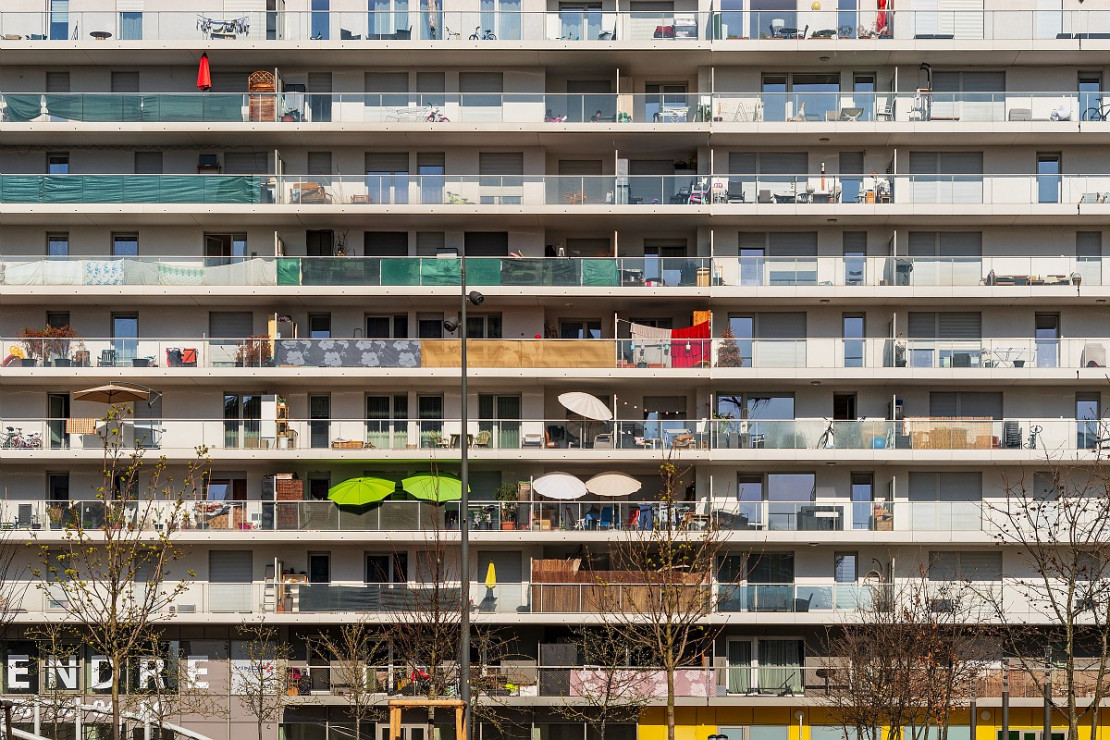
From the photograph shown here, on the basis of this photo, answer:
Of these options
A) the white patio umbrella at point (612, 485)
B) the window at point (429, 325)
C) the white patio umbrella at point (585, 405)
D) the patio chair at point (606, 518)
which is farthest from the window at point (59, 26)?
the patio chair at point (606, 518)

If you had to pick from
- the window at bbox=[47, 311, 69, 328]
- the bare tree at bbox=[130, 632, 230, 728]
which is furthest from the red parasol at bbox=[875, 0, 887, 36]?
the bare tree at bbox=[130, 632, 230, 728]

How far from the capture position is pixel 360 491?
148 feet

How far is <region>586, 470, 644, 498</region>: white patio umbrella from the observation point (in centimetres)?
4485

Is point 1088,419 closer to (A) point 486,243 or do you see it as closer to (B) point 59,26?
(A) point 486,243

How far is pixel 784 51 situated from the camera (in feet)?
156

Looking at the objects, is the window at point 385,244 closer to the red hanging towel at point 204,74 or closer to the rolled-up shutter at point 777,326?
the red hanging towel at point 204,74

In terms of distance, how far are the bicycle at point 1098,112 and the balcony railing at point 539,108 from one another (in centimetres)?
3

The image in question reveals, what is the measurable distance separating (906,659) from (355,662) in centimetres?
1490

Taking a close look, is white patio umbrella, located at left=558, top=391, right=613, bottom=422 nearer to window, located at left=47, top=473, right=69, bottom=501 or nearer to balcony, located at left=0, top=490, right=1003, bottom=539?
balcony, located at left=0, top=490, right=1003, bottom=539

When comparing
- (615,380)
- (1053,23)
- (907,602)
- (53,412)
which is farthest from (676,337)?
(53,412)

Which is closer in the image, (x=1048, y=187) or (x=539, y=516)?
(x=539, y=516)

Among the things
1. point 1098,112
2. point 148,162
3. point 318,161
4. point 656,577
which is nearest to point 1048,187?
point 1098,112

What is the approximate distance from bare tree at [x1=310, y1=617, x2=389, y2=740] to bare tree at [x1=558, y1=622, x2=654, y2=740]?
5.52 m

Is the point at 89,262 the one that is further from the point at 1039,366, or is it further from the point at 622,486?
the point at 1039,366
